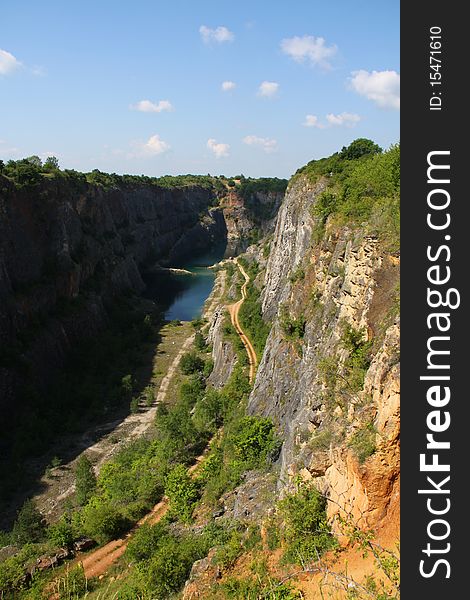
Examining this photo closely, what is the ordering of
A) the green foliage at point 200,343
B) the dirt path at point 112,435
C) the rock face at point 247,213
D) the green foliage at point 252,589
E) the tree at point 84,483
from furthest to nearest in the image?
the rock face at point 247,213 → the green foliage at point 200,343 → the dirt path at point 112,435 → the tree at point 84,483 → the green foliage at point 252,589

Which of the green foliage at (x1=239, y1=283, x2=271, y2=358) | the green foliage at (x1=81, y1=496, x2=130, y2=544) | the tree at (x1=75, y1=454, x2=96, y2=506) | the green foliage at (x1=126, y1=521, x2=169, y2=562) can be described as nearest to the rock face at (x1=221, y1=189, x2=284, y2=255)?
the green foliage at (x1=239, y1=283, x2=271, y2=358)

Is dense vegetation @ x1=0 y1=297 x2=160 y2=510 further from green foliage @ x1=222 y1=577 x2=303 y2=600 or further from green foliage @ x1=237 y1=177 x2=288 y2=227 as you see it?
green foliage @ x1=237 y1=177 x2=288 y2=227

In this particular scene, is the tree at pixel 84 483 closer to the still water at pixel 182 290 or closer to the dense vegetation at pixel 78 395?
the dense vegetation at pixel 78 395

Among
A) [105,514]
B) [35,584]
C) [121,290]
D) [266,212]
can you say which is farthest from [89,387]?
[266,212]

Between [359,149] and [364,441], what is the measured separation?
32.2 metres

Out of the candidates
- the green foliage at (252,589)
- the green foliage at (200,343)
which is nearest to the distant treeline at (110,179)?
the green foliage at (200,343)

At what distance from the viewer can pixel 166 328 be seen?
209ft

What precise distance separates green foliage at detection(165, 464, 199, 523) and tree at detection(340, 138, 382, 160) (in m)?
28.4

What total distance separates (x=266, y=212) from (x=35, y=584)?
131850 millimetres

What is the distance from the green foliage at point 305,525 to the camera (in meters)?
12.7

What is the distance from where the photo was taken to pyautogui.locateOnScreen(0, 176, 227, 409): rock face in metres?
42.9

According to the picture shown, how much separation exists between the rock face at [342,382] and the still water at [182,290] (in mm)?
47075

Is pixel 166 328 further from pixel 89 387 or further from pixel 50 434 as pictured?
pixel 50 434

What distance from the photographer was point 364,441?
40.7 ft
